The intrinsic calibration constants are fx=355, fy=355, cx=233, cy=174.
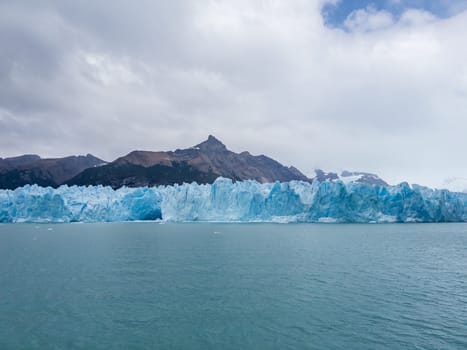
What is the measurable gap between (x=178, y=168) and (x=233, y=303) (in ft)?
442

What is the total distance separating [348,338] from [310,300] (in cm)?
311

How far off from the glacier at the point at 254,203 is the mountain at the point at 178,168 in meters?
62.3

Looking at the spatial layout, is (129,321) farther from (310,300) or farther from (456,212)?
(456,212)

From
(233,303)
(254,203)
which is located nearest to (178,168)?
(254,203)

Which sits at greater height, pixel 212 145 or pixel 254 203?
pixel 212 145

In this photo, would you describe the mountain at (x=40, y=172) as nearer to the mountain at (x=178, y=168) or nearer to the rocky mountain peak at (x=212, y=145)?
the mountain at (x=178, y=168)

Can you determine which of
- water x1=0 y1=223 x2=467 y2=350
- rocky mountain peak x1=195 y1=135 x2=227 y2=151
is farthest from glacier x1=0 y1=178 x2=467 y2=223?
rocky mountain peak x1=195 y1=135 x2=227 y2=151

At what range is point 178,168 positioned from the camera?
144 m

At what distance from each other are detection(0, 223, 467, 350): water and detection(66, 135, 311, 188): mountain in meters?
113

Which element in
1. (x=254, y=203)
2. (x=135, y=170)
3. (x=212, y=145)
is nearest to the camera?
(x=254, y=203)

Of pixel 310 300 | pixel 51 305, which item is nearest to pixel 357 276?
pixel 310 300

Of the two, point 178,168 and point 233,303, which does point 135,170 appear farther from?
point 233,303

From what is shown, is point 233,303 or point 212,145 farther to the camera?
point 212,145

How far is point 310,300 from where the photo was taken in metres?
11.9
